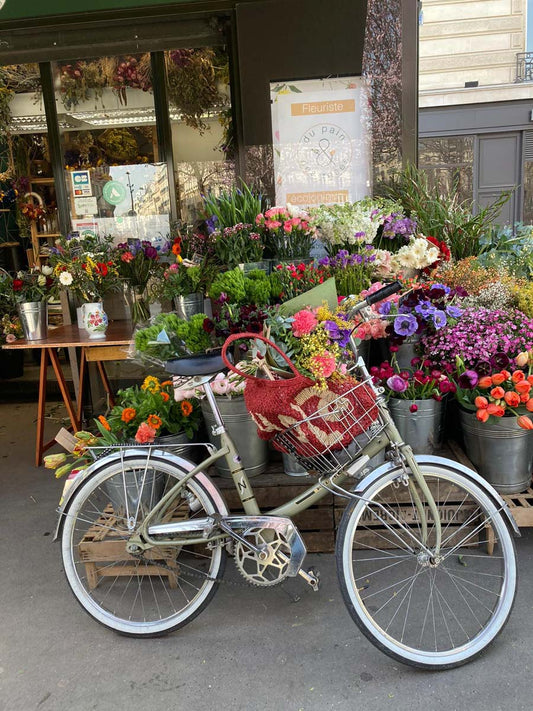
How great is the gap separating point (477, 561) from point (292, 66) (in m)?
3.82

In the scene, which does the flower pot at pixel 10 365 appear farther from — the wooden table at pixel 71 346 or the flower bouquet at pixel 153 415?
the flower bouquet at pixel 153 415

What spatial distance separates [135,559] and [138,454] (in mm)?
493

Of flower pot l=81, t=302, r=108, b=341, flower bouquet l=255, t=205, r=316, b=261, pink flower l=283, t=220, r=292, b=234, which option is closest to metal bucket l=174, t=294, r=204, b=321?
flower bouquet l=255, t=205, r=316, b=261

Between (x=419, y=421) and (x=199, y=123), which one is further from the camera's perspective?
(x=199, y=123)

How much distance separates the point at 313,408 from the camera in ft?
6.91

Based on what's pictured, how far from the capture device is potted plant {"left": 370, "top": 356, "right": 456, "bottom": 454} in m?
2.87

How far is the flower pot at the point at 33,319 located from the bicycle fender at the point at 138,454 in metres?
2.34

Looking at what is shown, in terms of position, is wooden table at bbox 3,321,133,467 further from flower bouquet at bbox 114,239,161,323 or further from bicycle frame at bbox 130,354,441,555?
bicycle frame at bbox 130,354,441,555

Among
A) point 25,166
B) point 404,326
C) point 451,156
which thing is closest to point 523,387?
point 404,326

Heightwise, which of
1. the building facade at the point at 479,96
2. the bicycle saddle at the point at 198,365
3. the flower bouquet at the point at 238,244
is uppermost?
the building facade at the point at 479,96

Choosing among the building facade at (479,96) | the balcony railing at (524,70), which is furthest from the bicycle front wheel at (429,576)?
the balcony railing at (524,70)

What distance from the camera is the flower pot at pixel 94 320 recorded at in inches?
174

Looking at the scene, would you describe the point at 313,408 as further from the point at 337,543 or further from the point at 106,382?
the point at 106,382

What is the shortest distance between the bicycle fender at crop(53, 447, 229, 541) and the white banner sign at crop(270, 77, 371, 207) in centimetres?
301
